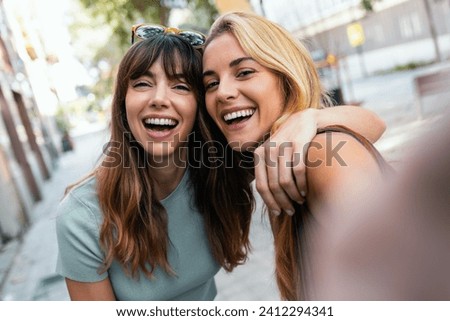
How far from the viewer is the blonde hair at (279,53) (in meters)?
1.04

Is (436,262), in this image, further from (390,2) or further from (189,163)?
(390,2)

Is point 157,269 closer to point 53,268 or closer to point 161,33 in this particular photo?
point 161,33

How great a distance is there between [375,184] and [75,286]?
800 millimetres

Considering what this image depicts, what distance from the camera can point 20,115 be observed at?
305 inches

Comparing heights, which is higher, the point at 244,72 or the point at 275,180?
the point at 244,72

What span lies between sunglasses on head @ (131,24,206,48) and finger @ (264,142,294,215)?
507mm

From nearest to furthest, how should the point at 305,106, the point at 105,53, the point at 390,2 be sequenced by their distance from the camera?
1. the point at 305,106
2. the point at 105,53
3. the point at 390,2

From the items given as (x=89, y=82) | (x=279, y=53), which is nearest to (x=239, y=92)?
(x=279, y=53)

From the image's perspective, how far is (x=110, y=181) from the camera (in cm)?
117

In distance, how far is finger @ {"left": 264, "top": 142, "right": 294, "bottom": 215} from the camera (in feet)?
2.84

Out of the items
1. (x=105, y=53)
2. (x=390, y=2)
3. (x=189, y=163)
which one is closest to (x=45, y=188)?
(x=105, y=53)

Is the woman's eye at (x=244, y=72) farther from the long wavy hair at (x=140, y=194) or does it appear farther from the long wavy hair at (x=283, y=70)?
the long wavy hair at (x=140, y=194)

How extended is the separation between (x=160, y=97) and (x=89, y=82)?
1964mm

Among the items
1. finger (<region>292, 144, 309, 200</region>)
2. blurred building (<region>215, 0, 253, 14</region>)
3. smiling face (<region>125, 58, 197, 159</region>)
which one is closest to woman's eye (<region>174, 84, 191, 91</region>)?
smiling face (<region>125, 58, 197, 159</region>)
